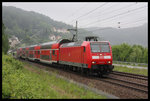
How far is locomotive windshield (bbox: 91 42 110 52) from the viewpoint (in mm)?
14383

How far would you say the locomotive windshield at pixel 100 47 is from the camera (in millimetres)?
14383

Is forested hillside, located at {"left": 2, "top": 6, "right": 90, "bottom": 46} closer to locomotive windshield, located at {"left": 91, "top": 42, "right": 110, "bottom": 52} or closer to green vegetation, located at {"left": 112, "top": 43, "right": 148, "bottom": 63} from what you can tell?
green vegetation, located at {"left": 112, "top": 43, "right": 148, "bottom": 63}

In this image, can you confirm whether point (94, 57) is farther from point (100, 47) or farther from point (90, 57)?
point (100, 47)

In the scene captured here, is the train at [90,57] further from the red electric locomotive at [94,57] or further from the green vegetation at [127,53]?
the green vegetation at [127,53]

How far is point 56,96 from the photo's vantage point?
7961mm

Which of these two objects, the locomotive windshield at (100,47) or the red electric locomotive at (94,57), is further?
the locomotive windshield at (100,47)

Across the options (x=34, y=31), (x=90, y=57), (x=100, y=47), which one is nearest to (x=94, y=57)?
(x=90, y=57)

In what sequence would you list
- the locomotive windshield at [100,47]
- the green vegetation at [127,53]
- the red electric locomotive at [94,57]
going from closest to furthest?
the red electric locomotive at [94,57], the locomotive windshield at [100,47], the green vegetation at [127,53]

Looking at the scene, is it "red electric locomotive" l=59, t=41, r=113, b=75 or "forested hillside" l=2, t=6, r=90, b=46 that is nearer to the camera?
"red electric locomotive" l=59, t=41, r=113, b=75

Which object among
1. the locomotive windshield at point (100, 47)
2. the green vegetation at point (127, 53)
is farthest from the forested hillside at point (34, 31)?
the locomotive windshield at point (100, 47)

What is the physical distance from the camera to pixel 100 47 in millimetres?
14625

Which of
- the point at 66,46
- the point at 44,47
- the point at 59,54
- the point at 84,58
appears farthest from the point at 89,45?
the point at 44,47

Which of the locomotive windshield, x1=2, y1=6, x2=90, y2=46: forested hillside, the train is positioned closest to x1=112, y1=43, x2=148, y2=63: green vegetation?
x1=2, y1=6, x2=90, y2=46: forested hillside

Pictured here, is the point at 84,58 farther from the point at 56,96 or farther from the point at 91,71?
the point at 56,96
